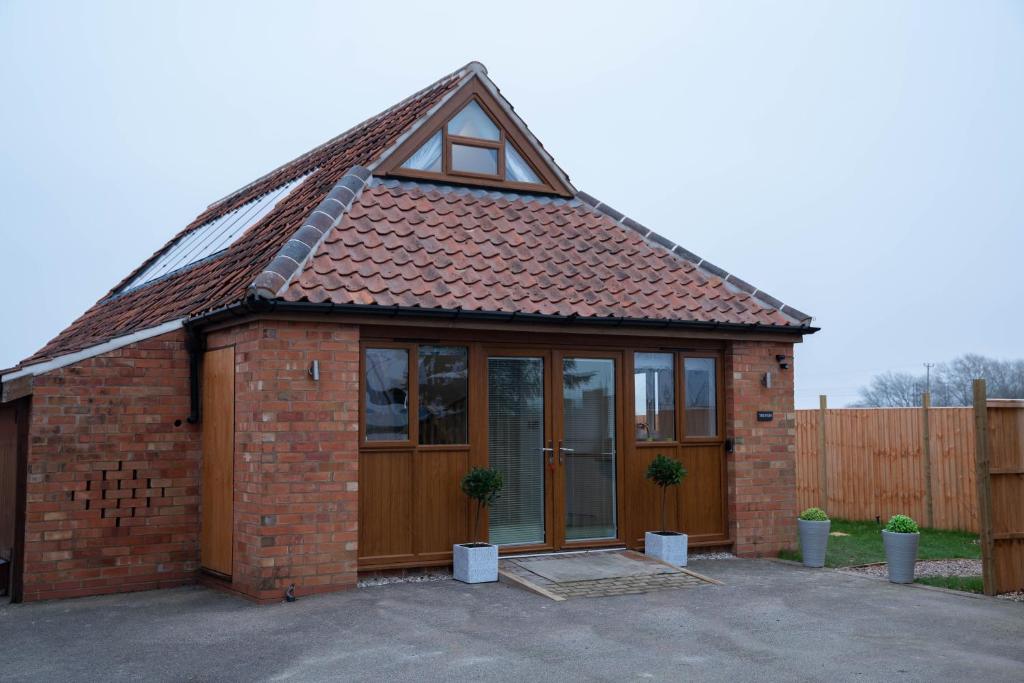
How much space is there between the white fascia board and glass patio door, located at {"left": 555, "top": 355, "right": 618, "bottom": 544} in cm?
439

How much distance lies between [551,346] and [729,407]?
2.49 meters

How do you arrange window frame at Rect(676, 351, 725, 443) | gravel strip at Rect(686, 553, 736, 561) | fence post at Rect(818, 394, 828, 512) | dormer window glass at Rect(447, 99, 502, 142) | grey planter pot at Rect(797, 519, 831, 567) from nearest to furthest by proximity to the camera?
grey planter pot at Rect(797, 519, 831, 567) → gravel strip at Rect(686, 553, 736, 561) → window frame at Rect(676, 351, 725, 443) → dormer window glass at Rect(447, 99, 502, 142) → fence post at Rect(818, 394, 828, 512)

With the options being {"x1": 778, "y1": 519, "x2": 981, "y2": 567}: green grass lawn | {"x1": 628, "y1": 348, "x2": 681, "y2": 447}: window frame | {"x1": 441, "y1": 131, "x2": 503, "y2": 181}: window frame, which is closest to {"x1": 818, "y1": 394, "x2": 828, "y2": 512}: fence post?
{"x1": 778, "y1": 519, "x2": 981, "y2": 567}: green grass lawn

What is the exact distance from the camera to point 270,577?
8.51 m

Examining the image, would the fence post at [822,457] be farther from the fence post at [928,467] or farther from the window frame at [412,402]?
the window frame at [412,402]

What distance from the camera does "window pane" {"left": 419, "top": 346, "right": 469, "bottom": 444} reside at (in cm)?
971

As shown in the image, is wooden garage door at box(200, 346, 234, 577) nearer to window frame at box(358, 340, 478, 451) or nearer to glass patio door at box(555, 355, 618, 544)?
window frame at box(358, 340, 478, 451)

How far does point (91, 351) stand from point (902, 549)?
28.5 feet

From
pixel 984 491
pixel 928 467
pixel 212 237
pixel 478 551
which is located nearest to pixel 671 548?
pixel 478 551

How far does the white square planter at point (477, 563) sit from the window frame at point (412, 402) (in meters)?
1.08

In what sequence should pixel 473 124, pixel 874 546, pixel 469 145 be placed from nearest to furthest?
pixel 469 145
pixel 473 124
pixel 874 546

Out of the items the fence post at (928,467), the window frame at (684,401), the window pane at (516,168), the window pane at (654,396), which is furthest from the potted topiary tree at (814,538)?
the window pane at (516,168)

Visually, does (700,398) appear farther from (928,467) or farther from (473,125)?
(928,467)

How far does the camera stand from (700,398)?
11336 millimetres
